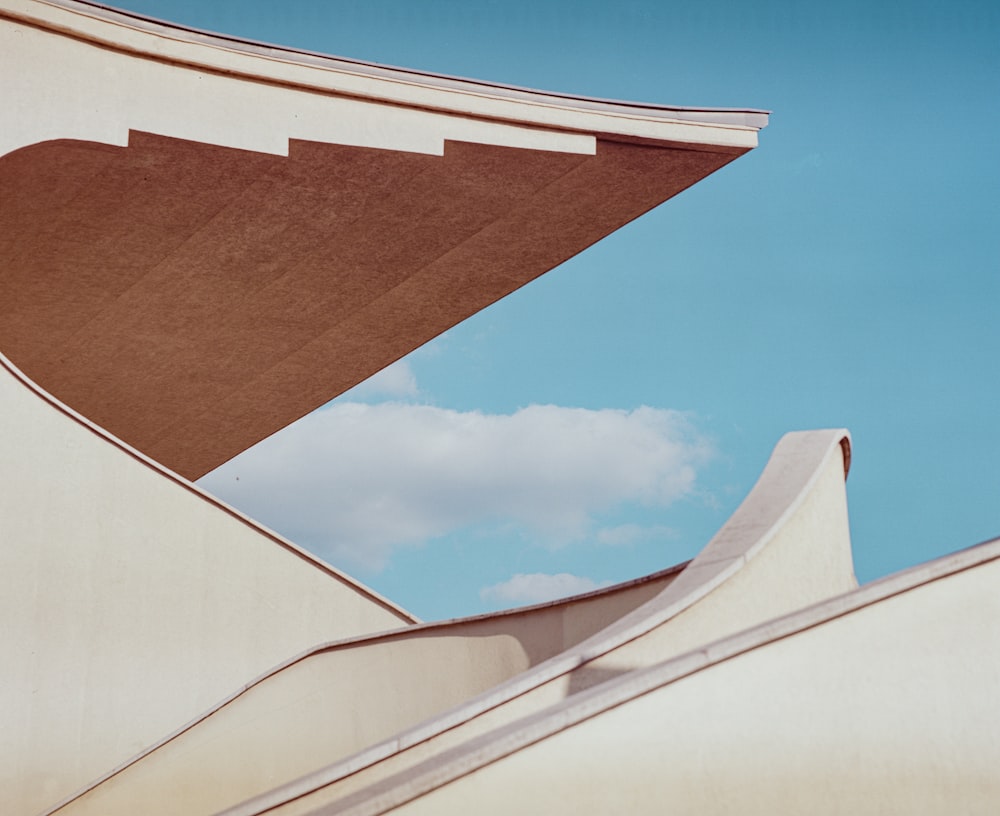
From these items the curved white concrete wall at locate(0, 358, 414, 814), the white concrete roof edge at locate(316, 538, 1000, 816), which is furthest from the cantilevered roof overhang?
the white concrete roof edge at locate(316, 538, 1000, 816)

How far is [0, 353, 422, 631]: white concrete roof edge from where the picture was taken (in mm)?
8133

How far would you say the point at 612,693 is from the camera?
3568 millimetres

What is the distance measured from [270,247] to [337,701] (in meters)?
5.97

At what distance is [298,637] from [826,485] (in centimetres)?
481

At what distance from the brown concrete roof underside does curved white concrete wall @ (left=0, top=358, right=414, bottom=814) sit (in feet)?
9.13

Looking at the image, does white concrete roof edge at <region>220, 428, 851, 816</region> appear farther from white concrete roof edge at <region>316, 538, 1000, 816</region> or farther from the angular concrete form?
white concrete roof edge at <region>316, 538, 1000, 816</region>

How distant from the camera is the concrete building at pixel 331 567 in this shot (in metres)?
3.73

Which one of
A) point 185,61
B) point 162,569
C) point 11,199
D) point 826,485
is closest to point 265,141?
point 185,61

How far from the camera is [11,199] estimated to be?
418 inches

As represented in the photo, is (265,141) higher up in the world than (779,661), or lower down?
higher up

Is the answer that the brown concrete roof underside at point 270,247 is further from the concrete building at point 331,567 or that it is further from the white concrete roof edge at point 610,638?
the white concrete roof edge at point 610,638

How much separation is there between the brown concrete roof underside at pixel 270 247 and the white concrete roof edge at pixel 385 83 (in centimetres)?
27

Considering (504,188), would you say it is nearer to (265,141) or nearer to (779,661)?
(265,141)

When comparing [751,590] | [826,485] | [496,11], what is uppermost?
[496,11]
